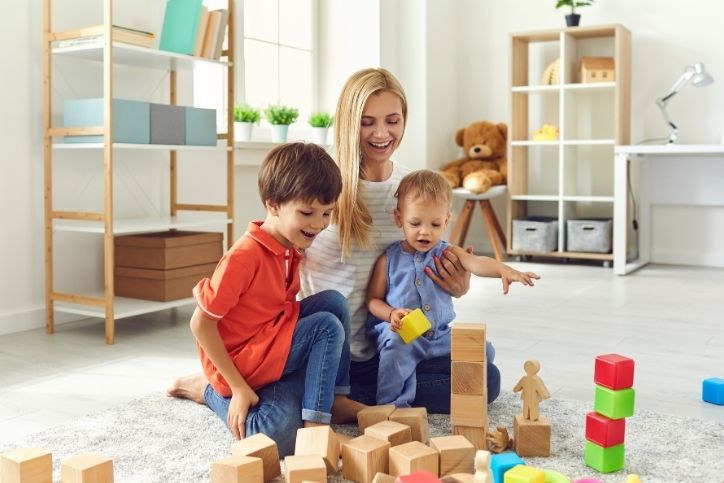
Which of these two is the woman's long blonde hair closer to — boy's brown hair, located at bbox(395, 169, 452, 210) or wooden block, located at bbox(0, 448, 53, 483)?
boy's brown hair, located at bbox(395, 169, 452, 210)

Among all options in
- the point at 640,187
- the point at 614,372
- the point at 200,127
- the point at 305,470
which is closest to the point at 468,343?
the point at 614,372

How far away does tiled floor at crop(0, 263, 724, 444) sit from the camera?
199 cm

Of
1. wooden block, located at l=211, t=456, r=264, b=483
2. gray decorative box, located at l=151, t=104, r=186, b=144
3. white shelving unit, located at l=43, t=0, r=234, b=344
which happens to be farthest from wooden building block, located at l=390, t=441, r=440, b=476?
gray decorative box, located at l=151, t=104, r=186, b=144

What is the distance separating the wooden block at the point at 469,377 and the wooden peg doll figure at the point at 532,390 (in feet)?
0.22

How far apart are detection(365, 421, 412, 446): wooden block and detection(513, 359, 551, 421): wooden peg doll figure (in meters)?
0.22

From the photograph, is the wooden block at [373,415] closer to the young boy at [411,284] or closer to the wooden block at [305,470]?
the young boy at [411,284]

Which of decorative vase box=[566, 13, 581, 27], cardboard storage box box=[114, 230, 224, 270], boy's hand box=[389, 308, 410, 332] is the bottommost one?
boy's hand box=[389, 308, 410, 332]

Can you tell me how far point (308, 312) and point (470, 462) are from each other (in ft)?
1.59

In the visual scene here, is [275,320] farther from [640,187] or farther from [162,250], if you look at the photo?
[640,187]

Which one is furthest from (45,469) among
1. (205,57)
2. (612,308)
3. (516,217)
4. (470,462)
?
(516,217)

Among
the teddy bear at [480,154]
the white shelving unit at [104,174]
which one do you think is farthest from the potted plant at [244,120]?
the teddy bear at [480,154]

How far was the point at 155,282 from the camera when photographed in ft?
9.37

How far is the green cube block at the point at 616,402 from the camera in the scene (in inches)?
54.8

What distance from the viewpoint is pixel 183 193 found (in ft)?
11.3
